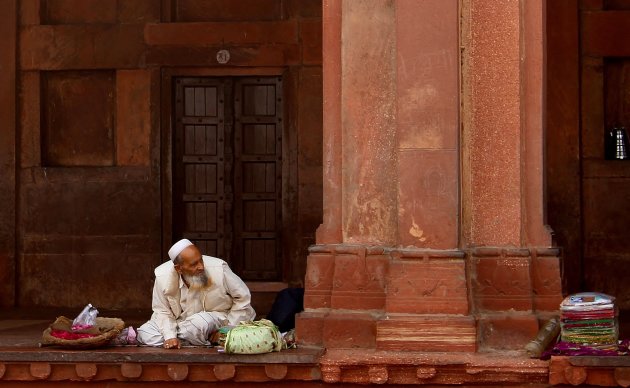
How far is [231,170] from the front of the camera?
A: 13352 millimetres

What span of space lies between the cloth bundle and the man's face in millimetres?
2594

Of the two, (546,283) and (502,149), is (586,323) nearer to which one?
(546,283)

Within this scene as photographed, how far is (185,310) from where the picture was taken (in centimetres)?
906

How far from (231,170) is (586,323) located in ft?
19.8

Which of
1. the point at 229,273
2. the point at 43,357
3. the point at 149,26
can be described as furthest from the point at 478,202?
the point at 149,26

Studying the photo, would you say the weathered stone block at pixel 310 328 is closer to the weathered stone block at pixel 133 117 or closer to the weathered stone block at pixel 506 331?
the weathered stone block at pixel 506 331

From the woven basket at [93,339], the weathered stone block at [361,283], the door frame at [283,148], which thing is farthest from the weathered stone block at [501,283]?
the door frame at [283,148]

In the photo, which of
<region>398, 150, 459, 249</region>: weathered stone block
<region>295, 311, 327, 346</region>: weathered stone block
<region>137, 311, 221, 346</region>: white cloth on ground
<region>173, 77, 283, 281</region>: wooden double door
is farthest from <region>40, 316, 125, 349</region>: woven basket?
<region>173, 77, 283, 281</region>: wooden double door

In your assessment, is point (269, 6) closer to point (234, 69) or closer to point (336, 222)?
point (234, 69)

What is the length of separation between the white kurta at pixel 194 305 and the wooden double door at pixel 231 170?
13.5 feet

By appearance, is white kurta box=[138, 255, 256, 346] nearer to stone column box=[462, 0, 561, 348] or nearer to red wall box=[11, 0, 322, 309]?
stone column box=[462, 0, 561, 348]

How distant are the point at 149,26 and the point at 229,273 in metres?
4.93

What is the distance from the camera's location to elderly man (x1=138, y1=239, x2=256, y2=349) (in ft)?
28.9

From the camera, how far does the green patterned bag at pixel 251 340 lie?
820 centimetres
